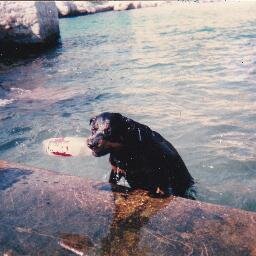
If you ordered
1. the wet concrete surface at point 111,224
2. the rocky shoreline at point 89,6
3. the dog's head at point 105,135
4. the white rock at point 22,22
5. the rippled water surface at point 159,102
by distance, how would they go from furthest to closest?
1. the rocky shoreline at point 89,6
2. the white rock at point 22,22
3. the rippled water surface at point 159,102
4. the dog's head at point 105,135
5. the wet concrete surface at point 111,224

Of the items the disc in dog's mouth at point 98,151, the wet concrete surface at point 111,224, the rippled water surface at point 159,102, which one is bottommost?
the rippled water surface at point 159,102

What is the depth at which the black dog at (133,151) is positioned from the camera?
3.78m

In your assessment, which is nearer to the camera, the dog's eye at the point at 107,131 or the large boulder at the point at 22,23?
the dog's eye at the point at 107,131

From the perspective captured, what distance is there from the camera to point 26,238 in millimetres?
2953

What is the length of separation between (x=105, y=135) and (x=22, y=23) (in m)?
13.7

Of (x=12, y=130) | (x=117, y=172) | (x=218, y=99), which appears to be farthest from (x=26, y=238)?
(x=218, y=99)

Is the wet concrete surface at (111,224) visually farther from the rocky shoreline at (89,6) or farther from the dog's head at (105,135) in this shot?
the rocky shoreline at (89,6)

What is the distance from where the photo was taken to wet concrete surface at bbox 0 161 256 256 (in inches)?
109

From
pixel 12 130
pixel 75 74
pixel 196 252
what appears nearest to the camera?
pixel 196 252

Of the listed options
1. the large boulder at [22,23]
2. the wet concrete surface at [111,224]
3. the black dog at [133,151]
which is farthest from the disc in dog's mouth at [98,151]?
the large boulder at [22,23]

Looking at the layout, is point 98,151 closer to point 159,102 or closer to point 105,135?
point 105,135

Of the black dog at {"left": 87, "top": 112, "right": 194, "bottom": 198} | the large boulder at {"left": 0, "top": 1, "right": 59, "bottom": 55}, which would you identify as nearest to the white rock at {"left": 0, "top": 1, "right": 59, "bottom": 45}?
the large boulder at {"left": 0, "top": 1, "right": 59, "bottom": 55}

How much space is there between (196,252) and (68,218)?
111cm

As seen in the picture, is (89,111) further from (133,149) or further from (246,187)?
(133,149)
